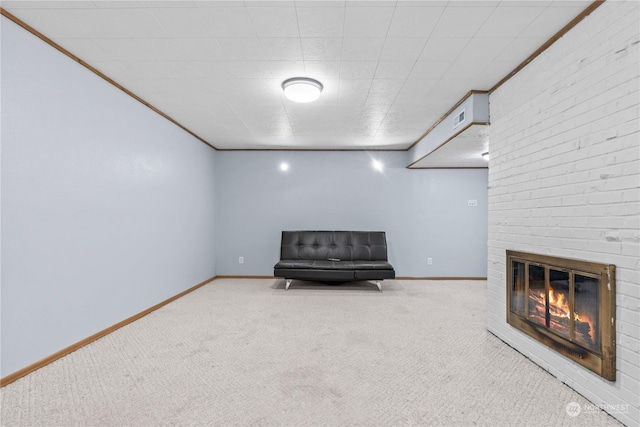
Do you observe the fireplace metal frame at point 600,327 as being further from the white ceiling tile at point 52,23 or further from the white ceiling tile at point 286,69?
the white ceiling tile at point 52,23

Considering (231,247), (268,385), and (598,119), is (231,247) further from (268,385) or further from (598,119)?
(598,119)

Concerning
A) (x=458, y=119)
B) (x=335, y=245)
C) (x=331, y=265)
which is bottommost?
(x=331, y=265)

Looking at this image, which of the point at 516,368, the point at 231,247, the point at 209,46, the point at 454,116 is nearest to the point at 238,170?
the point at 231,247

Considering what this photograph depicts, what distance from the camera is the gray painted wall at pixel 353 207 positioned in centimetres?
525

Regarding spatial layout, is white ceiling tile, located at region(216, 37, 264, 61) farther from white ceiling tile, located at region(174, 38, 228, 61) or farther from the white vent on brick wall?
the white vent on brick wall

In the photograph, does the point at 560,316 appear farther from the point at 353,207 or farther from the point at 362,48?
the point at 353,207

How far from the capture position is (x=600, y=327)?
1621 mm

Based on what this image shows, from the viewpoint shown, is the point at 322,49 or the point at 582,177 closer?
the point at 582,177

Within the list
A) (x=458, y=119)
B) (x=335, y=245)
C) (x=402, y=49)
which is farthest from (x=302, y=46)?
(x=335, y=245)

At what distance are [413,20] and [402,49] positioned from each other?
0.32 meters

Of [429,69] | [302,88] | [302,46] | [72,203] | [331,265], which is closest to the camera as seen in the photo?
[302,46]

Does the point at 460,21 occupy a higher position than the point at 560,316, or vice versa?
the point at 460,21

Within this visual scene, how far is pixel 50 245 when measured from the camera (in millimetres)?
2111

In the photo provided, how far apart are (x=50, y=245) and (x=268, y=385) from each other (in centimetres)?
188
